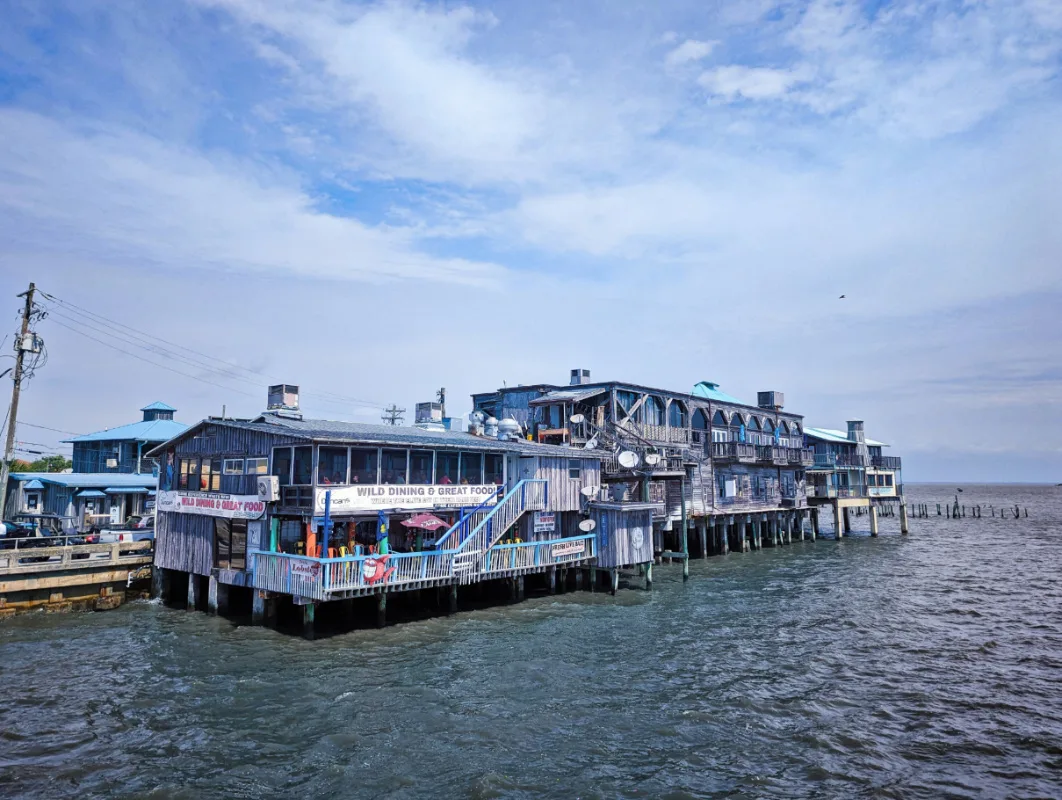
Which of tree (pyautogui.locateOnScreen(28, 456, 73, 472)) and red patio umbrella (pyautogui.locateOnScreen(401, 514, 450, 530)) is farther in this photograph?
tree (pyautogui.locateOnScreen(28, 456, 73, 472))

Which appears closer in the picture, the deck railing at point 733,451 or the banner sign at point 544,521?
the banner sign at point 544,521

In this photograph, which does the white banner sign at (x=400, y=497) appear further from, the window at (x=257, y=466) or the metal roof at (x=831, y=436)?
the metal roof at (x=831, y=436)

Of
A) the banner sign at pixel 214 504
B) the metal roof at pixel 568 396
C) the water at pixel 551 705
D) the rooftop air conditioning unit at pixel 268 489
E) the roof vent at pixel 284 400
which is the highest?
the metal roof at pixel 568 396

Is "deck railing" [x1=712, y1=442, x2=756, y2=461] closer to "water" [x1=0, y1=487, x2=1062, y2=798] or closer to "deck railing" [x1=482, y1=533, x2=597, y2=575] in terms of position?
"deck railing" [x1=482, y1=533, x2=597, y2=575]

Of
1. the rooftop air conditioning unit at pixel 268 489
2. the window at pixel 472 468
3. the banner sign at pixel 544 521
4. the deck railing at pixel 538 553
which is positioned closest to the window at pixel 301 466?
the rooftop air conditioning unit at pixel 268 489

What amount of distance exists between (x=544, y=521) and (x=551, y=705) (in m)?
17.4

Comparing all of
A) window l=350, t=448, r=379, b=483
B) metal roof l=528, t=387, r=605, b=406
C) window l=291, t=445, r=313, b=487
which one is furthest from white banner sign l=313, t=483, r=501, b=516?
metal roof l=528, t=387, r=605, b=406

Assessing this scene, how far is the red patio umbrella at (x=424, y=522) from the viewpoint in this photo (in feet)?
100

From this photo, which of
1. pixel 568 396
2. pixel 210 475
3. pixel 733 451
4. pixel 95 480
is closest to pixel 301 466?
pixel 210 475

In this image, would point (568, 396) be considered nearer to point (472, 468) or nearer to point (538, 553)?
point (472, 468)

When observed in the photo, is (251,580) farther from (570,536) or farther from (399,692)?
(570,536)

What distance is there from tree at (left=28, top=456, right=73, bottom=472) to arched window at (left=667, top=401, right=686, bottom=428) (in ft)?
240

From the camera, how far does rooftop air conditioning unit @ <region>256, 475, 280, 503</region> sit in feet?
90.9

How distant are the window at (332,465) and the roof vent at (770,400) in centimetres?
5475
